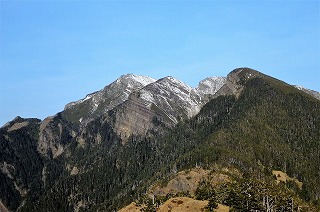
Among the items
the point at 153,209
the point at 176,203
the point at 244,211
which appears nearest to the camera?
the point at 244,211

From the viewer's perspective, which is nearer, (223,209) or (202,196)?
(223,209)

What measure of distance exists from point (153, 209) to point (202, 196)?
890 inches

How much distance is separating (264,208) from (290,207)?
14570 mm

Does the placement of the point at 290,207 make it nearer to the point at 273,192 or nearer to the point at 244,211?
the point at 273,192

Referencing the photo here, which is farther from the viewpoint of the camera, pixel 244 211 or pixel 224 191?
pixel 224 191

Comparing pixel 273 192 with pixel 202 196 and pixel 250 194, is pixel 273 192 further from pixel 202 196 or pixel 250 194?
pixel 202 196

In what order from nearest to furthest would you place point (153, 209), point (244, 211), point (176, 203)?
1. point (244, 211)
2. point (176, 203)
3. point (153, 209)

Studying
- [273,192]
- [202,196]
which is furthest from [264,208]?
[202,196]

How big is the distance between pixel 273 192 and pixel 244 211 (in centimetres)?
2729

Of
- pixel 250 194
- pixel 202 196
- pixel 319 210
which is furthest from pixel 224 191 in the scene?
pixel 319 210

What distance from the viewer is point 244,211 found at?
161125 millimetres

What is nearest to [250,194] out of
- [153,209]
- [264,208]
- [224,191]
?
[264,208]

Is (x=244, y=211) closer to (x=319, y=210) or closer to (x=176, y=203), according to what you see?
(x=176, y=203)

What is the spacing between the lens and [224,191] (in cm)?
19475
